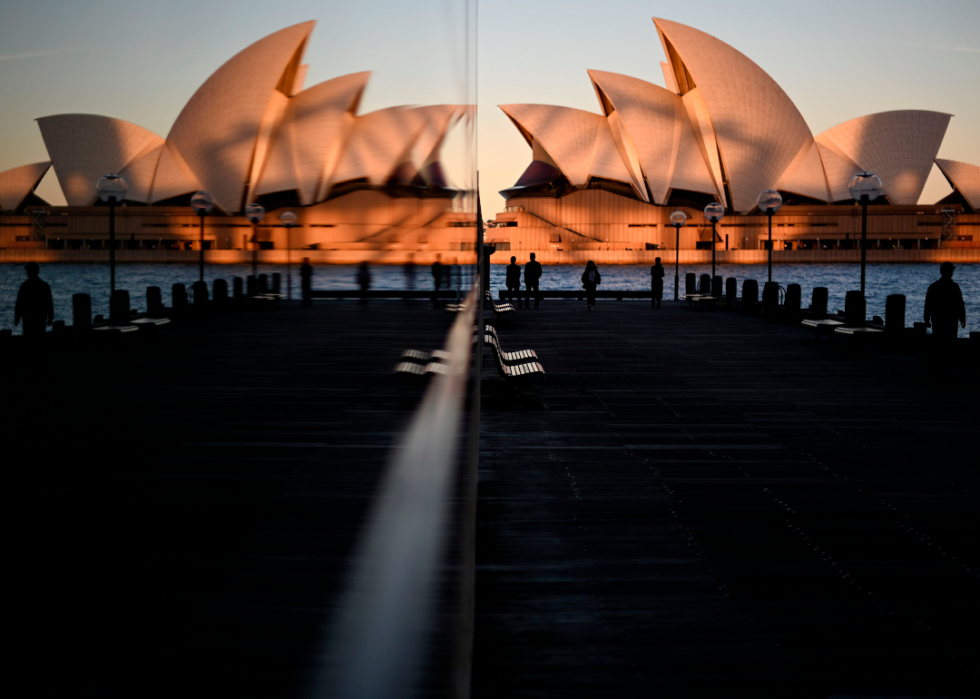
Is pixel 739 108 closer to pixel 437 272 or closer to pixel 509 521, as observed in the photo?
pixel 509 521

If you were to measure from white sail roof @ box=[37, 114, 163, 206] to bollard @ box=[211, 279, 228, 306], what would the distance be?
0.17m

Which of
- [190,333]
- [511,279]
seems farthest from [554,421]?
[511,279]

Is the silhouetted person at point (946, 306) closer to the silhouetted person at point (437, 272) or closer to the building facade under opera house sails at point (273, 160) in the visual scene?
the silhouetted person at point (437, 272)

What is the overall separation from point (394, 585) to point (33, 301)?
32cm

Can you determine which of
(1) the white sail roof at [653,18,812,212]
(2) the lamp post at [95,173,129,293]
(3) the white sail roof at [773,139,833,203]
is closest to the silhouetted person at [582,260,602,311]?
(2) the lamp post at [95,173,129,293]

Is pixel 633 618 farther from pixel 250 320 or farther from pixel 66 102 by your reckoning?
pixel 66 102

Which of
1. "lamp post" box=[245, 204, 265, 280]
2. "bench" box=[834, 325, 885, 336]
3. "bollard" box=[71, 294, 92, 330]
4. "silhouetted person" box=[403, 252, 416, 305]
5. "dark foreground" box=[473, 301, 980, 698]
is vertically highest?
"lamp post" box=[245, 204, 265, 280]

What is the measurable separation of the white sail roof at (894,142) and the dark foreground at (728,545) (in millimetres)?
58102

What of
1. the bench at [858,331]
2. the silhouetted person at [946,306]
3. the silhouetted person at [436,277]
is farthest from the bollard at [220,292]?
the bench at [858,331]

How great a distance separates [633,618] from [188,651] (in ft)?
7.64

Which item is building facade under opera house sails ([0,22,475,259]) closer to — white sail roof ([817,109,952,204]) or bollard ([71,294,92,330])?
bollard ([71,294,92,330])

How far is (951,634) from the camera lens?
96.0 inches

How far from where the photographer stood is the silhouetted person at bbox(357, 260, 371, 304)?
928 mm

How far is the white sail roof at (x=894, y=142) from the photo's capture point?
57812mm
